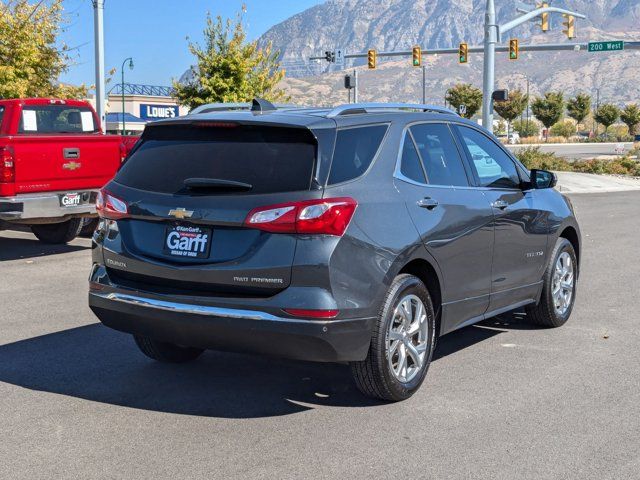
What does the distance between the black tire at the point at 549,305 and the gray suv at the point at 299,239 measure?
135cm

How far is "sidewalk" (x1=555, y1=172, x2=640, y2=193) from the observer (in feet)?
88.8

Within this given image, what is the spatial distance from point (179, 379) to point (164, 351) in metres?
0.36

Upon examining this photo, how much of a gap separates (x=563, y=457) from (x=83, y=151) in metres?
8.76

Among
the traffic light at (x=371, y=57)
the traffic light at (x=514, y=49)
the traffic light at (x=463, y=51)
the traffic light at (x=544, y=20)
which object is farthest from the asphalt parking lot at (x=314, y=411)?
the traffic light at (x=371, y=57)

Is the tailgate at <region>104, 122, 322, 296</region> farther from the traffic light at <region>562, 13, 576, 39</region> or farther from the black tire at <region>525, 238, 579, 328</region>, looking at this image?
the traffic light at <region>562, 13, 576, 39</region>

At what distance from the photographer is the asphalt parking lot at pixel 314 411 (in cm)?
435

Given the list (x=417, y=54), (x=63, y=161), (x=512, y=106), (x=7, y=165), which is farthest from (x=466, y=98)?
(x=7, y=165)

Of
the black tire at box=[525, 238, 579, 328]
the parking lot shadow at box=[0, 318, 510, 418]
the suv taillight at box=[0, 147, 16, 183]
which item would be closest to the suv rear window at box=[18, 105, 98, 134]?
the suv taillight at box=[0, 147, 16, 183]

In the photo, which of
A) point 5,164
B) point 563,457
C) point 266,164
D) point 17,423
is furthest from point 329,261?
point 5,164

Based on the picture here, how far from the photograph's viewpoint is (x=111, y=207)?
5.46 m

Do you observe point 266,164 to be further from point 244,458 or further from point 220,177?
point 244,458

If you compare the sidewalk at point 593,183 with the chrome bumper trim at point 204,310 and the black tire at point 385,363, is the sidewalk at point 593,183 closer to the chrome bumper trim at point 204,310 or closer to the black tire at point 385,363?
the black tire at point 385,363

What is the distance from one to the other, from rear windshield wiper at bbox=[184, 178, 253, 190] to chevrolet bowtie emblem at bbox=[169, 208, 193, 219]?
0.15m

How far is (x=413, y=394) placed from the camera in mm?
5504
